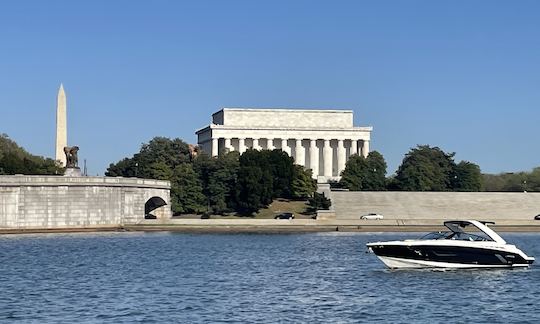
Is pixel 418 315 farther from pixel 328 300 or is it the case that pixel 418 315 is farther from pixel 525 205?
pixel 525 205

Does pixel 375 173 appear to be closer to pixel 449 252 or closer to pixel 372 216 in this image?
pixel 372 216

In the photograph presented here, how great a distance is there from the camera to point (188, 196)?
14212 centimetres

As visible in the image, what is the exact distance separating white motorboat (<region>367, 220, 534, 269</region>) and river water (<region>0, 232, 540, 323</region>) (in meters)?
0.70

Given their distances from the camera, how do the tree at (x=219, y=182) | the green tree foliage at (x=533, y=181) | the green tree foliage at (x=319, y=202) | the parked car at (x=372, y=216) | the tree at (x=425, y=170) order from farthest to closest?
the green tree foliage at (x=533, y=181), the tree at (x=425, y=170), the tree at (x=219, y=182), the green tree foliage at (x=319, y=202), the parked car at (x=372, y=216)

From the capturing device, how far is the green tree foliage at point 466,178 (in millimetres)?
170625

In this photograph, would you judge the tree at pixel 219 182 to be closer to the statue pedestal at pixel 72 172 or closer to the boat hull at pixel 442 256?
the statue pedestal at pixel 72 172

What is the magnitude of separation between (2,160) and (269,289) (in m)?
94.6

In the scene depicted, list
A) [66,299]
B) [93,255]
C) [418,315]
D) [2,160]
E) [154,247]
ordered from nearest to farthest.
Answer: [418,315]
[66,299]
[93,255]
[154,247]
[2,160]

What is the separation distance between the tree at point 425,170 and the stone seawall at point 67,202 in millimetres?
52824

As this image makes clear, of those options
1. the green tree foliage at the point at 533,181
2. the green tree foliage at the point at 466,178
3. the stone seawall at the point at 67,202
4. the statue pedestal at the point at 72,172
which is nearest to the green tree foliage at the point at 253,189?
the stone seawall at the point at 67,202

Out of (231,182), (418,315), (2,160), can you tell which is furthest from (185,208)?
(418,315)

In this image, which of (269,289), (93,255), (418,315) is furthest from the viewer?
(93,255)

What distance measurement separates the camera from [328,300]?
161 ft

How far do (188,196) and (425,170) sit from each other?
1638 inches
